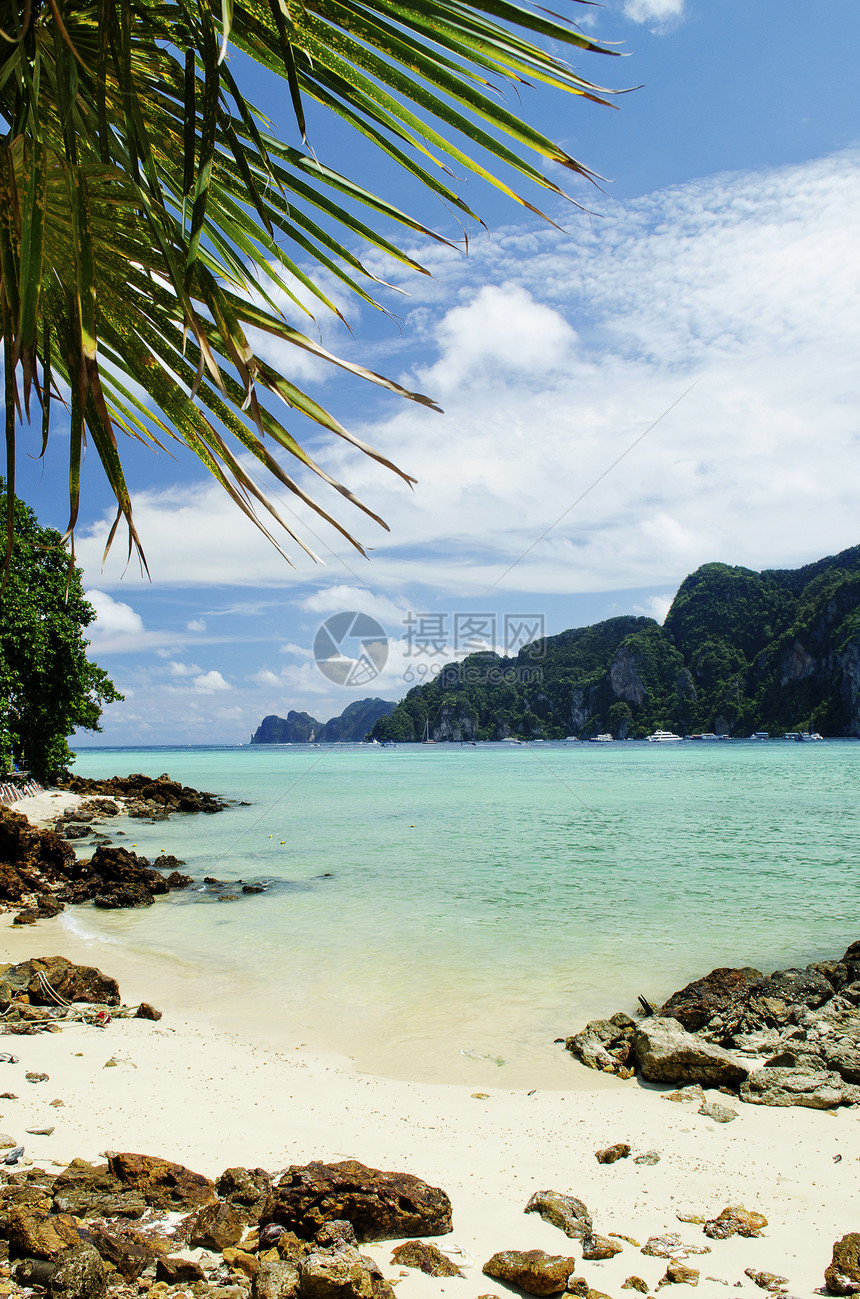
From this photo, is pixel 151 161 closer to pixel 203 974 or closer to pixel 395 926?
pixel 203 974

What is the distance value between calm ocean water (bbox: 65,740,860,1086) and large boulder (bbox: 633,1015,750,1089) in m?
0.57

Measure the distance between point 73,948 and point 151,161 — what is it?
8406 mm

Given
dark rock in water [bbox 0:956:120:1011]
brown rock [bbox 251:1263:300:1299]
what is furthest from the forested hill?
brown rock [bbox 251:1263:300:1299]

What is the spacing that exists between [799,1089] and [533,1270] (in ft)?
9.07

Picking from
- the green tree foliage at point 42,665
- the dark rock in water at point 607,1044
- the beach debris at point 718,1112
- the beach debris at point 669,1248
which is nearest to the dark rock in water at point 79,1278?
the beach debris at point 669,1248

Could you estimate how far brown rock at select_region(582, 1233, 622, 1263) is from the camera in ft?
8.71

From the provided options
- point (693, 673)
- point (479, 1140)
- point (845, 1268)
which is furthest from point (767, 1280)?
point (693, 673)

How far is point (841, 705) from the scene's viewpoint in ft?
290

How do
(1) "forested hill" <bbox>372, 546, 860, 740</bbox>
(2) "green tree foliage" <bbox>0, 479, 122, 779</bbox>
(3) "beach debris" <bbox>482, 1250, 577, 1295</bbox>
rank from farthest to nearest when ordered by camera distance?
(1) "forested hill" <bbox>372, 546, 860, 740</bbox> → (2) "green tree foliage" <bbox>0, 479, 122, 779</bbox> → (3) "beach debris" <bbox>482, 1250, 577, 1295</bbox>

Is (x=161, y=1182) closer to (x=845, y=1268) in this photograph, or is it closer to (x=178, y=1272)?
(x=178, y=1272)

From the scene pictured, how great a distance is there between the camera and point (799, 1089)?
4367 millimetres

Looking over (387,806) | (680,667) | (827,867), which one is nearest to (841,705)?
(680,667)

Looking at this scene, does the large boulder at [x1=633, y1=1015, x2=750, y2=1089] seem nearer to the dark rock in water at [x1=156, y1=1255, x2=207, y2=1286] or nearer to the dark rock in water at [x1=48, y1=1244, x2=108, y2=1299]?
the dark rock in water at [x1=156, y1=1255, x2=207, y2=1286]

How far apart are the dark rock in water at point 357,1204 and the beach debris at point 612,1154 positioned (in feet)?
3.67
